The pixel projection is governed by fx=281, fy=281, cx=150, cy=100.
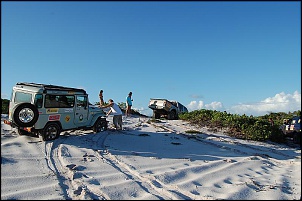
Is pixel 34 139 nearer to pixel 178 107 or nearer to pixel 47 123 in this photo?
pixel 47 123

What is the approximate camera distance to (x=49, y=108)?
31.3 ft

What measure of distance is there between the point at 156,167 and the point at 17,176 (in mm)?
3043

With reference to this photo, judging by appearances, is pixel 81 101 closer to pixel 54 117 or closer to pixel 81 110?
pixel 81 110

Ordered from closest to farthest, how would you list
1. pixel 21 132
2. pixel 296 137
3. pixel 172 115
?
pixel 21 132 < pixel 296 137 < pixel 172 115

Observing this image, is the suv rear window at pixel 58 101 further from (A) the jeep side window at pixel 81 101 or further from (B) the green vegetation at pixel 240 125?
(B) the green vegetation at pixel 240 125

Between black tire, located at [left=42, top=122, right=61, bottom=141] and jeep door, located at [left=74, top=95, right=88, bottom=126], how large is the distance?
1046 millimetres

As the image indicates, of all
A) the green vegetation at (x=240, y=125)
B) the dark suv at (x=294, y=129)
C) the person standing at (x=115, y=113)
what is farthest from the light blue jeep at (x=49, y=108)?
the dark suv at (x=294, y=129)

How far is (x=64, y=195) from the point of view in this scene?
4777 mm

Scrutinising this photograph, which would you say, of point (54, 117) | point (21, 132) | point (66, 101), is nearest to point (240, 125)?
point (66, 101)

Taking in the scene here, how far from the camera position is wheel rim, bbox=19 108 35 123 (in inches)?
314

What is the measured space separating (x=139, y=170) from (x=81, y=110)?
525 centimetres

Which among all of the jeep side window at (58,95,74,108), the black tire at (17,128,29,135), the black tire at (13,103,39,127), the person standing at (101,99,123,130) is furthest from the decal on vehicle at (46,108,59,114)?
the person standing at (101,99,123,130)

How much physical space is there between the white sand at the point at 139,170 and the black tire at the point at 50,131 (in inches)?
9.8

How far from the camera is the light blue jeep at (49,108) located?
→ 833 cm
